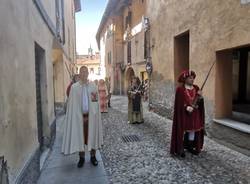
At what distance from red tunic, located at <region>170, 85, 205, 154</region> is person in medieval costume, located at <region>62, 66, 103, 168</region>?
1465mm

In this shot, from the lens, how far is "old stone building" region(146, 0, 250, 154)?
5.58 metres

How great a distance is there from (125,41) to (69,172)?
18.1 m

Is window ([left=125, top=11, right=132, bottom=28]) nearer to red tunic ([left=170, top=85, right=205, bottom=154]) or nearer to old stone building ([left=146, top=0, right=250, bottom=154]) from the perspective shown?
old stone building ([left=146, top=0, right=250, bottom=154])

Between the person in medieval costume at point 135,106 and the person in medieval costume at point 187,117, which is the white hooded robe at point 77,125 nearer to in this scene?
the person in medieval costume at point 187,117

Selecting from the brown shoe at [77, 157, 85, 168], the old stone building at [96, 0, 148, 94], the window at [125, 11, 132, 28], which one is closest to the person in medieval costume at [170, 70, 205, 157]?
the brown shoe at [77, 157, 85, 168]

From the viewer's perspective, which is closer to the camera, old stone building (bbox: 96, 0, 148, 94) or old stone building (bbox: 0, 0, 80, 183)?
old stone building (bbox: 0, 0, 80, 183)

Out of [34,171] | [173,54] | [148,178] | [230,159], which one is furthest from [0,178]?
[173,54]

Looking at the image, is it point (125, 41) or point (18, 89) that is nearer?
point (18, 89)

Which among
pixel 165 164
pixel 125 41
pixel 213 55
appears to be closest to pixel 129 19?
pixel 125 41

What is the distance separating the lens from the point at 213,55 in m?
6.39

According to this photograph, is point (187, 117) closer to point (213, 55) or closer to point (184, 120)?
point (184, 120)

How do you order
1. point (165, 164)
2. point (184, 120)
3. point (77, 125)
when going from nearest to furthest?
point (77, 125), point (165, 164), point (184, 120)

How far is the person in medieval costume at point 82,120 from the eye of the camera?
4828 mm

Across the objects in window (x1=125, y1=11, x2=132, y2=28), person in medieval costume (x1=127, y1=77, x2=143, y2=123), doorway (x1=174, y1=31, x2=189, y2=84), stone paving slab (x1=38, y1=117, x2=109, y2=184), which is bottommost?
stone paving slab (x1=38, y1=117, x2=109, y2=184)
